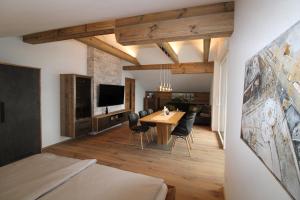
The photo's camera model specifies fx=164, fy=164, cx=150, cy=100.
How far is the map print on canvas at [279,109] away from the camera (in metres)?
0.63

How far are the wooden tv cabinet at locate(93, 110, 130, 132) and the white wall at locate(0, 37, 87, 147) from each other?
0.93 m

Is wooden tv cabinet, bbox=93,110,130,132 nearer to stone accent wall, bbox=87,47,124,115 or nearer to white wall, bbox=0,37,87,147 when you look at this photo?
stone accent wall, bbox=87,47,124,115

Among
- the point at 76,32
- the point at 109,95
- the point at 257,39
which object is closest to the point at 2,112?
the point at 76,32

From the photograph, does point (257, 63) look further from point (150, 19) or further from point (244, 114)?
point (150, 19)

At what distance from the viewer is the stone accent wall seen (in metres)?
5.01

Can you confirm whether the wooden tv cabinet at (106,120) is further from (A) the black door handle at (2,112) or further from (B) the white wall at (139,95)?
(B) the white wall at (139,95)

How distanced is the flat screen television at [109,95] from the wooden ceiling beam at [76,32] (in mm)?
2285

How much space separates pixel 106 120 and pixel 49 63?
2220mm

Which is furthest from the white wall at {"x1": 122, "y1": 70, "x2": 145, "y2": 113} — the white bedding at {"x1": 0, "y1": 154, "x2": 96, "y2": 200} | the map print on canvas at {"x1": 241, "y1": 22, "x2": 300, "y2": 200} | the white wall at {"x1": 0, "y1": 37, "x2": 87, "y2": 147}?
the map print on canvas at {"x1": 241, "y1": 22, "x2": 300, "y2": 200}

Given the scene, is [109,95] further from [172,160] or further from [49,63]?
[172,160]

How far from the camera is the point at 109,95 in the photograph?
564 cm

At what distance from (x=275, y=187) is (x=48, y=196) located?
1.53 m

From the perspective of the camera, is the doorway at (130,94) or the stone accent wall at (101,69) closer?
the stone accent wall at (101,69)

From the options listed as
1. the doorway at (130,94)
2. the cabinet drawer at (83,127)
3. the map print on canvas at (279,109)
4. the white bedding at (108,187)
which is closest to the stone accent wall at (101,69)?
the cabinet drawer at (83,127)
